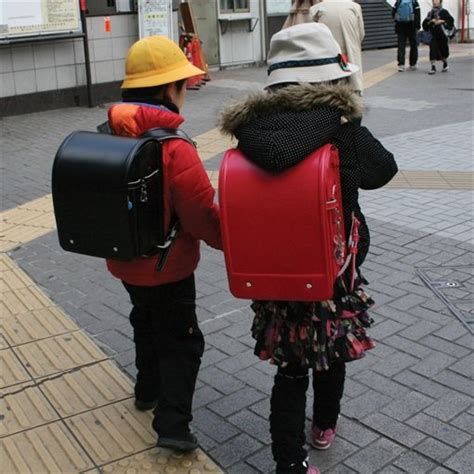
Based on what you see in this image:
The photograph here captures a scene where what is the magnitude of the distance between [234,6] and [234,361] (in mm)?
12953

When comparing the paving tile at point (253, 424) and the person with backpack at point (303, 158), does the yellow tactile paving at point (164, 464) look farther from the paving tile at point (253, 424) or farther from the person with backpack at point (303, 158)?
the person with backpack at point (303, 158)

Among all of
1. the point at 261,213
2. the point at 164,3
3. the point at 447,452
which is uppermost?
the point at 164,3

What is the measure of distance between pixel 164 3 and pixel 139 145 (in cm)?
1013

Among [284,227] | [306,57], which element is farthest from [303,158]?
[306,57]

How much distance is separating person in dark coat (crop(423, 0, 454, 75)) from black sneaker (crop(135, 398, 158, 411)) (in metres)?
12.4

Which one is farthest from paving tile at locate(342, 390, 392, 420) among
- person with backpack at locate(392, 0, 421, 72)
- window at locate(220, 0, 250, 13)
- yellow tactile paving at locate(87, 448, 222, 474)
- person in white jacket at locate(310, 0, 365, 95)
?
window at locate(220, 0, 250, 13)

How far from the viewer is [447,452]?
2.91 meters

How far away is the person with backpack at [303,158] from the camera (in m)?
2.38

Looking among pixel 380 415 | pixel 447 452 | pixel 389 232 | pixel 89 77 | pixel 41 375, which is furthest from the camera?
pixel 89 77

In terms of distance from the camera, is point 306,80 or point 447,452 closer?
point 306,80

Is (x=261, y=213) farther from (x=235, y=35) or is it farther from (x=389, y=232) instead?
(x=235, y=35)

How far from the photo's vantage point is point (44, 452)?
3025 millimetres

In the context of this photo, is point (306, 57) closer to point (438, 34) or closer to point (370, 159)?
point (370, 159)

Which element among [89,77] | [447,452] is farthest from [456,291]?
[89,77]
